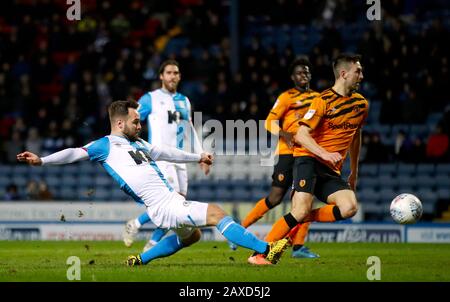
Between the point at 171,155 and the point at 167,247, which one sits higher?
the point at 171,155

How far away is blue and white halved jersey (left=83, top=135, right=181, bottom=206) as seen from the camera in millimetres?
8203

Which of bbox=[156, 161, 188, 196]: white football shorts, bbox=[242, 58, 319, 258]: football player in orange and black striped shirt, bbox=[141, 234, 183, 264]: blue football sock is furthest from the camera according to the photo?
bbox=[156, 161, 188, 196]: white football shorts

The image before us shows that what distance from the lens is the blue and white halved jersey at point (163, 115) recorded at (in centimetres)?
1133

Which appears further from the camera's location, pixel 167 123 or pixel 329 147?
pixel 167 123

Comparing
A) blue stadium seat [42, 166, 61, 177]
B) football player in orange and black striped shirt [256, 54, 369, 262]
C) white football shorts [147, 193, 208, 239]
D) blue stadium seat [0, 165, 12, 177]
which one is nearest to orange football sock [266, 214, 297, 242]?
football player in orange and black striped shirt [256, 54, 369, 262]

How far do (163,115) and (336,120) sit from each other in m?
2.97

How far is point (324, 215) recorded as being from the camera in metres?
9.13

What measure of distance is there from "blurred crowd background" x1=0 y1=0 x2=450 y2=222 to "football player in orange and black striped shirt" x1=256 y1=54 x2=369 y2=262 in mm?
7315

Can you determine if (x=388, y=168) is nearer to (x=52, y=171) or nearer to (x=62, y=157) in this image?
(x=52, y=171)

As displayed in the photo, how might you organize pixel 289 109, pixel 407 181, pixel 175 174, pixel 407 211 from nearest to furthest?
pixel 407 211
pixel 289 109
pixel 175 174
pixel 407 181

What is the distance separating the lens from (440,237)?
47.0 feet

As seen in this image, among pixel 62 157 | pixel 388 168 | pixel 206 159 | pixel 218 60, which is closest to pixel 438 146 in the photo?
pixel 388 168

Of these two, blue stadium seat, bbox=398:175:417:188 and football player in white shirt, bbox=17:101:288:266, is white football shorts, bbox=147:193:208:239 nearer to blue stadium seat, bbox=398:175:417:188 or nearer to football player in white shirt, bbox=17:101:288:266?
football player in white shirt, bbox=17:101:288:266
